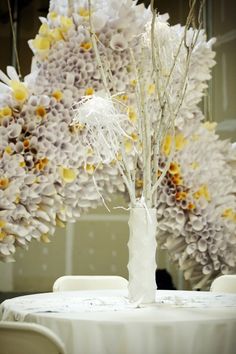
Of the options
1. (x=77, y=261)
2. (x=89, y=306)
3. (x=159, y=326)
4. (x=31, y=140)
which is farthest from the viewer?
(x=77, y=261)

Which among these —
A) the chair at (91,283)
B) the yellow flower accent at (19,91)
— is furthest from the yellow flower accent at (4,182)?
the chair at (91,283)

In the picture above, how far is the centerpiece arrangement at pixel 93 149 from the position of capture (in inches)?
106

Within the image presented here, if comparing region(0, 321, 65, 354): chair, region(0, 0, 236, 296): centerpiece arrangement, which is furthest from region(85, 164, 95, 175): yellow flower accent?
region(0, 321, 65, 354): chair

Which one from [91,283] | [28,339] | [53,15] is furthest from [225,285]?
[53,15]

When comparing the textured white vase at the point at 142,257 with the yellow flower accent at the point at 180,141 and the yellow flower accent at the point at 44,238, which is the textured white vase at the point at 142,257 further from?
the yellow flower accent at the point at 180,141

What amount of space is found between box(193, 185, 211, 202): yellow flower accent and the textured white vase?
1.27 m

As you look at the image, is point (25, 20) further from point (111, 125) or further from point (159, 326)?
point (159, 326)

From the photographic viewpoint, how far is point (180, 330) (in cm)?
150

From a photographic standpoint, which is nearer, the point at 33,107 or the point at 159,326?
the point at 159,326

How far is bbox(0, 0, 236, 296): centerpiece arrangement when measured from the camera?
271 centimetres

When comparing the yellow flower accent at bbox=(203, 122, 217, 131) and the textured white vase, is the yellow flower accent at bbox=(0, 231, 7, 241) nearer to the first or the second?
the textured white vase

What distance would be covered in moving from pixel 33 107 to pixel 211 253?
1.16 meters

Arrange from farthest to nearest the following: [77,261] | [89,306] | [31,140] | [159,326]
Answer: [77,261], [31,140], [89,306], [159,326]

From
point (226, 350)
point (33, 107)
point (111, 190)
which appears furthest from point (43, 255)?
point (226, 350)
